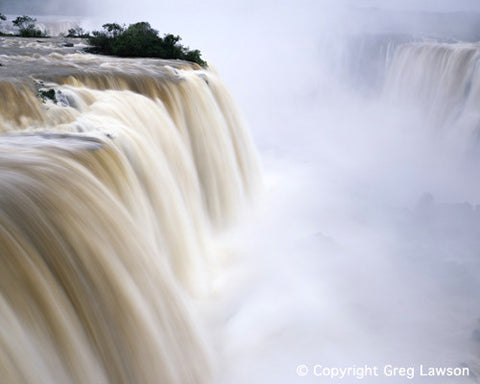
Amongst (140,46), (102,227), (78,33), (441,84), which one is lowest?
(441,84)

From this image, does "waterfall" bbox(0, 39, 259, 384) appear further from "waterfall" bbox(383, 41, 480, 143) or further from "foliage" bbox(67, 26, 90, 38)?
"waterfall" bbox(383, 41, 480, 143)

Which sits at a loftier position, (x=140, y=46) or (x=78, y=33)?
(x=78, y=33)

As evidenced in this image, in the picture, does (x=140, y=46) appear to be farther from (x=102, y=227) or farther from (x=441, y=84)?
(x=441, y=84)

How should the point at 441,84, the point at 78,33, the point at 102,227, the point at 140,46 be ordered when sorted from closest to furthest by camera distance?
the point at 102,227
the point at 140,46
the point at 441,84
the point at 78,33

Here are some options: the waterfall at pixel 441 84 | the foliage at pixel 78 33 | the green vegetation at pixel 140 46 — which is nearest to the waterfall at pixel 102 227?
the green vegetation at pixel 140 46

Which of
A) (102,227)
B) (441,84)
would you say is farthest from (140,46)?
(441,84)

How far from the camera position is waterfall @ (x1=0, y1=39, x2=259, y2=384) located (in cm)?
375

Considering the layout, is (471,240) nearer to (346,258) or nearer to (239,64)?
(346,258)

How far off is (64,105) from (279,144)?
1590cm

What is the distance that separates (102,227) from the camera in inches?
193

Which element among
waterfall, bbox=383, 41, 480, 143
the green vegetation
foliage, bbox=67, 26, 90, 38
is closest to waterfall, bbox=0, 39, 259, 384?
the green vegetation

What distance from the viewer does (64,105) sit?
7898mm

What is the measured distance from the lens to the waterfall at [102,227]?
375cm

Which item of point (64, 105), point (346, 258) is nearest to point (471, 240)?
point (346, 258)
